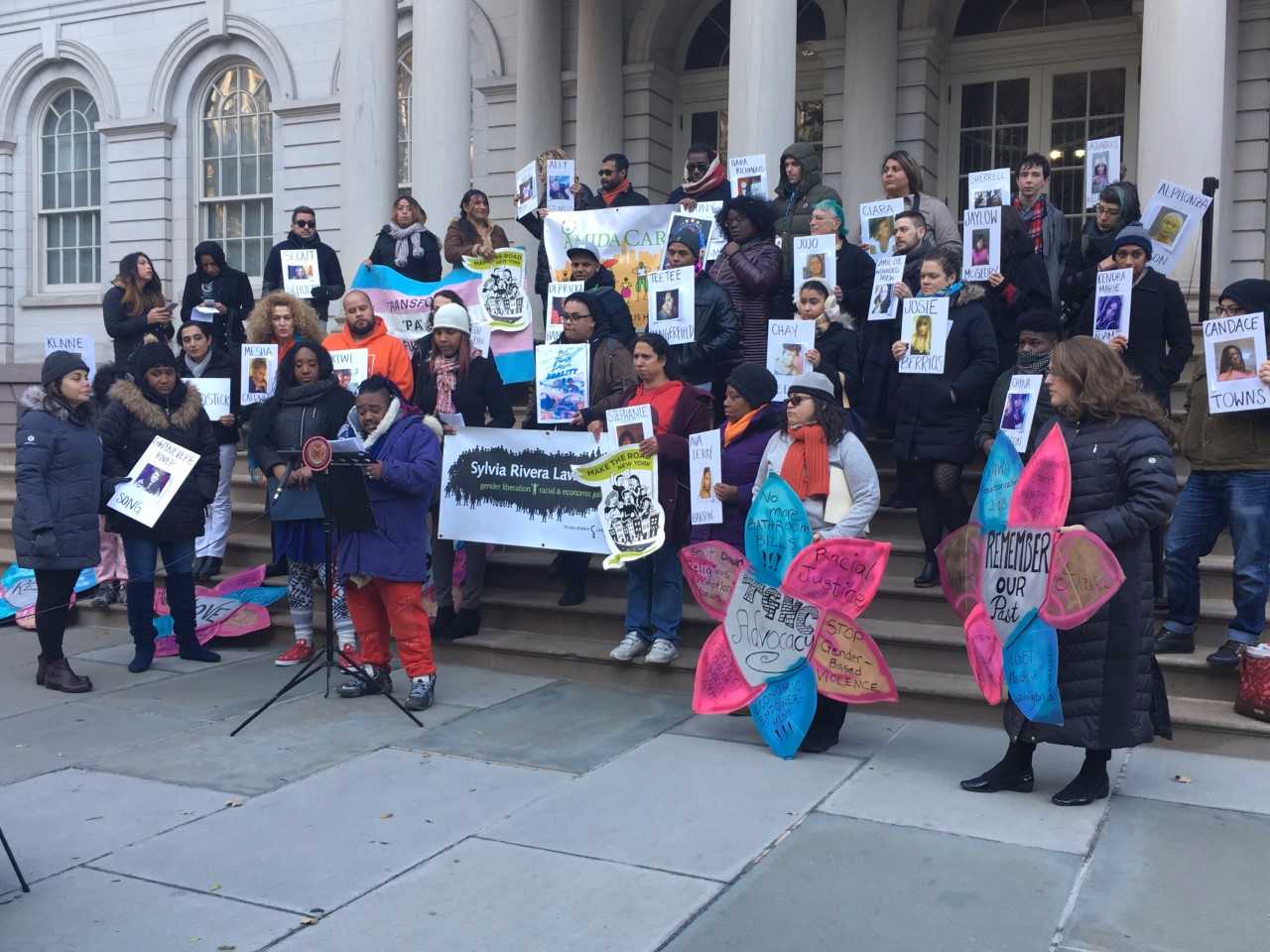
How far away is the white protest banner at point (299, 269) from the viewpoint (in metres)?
11.1

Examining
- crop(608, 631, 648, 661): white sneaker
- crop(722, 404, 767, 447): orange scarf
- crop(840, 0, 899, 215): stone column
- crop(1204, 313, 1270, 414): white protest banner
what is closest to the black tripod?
crop(608, 631, 648, 661): white sneaker

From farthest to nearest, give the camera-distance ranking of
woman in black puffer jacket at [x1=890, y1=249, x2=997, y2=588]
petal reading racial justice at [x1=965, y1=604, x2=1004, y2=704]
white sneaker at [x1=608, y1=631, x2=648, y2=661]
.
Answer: white sneaker at [x1=608, y1=631, x2=648, y2=661]
woman in black puffer jacket at [x1=890, y1=249, x2=997, y2=588]
petal reading racial justice at [x1=965, y1=604, x2=1004, y2=704]

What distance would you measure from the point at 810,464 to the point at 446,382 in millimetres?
3110

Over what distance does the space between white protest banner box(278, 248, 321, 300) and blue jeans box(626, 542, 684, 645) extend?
4967mm

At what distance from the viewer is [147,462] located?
807 centimetres

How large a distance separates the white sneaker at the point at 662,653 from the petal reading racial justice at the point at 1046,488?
269 cm

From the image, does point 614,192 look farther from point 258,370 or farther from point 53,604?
point 53,604

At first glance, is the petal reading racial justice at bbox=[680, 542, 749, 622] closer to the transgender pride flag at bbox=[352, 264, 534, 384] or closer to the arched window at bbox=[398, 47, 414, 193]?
the transgender pride flag at bbox=[352, 264, 534, 384]

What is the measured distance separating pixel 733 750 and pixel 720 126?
35.7 feet

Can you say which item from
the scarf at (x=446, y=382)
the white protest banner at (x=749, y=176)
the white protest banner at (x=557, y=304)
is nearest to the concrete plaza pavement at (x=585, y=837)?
the scarf at (x=446, y=382)

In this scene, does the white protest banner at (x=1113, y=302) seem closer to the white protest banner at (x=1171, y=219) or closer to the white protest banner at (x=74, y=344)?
the white protest banner at (x=1171, y=219)

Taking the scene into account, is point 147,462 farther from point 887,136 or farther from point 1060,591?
point 887,136

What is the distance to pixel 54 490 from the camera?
765 cm

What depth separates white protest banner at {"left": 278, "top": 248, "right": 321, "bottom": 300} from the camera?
11.1m
